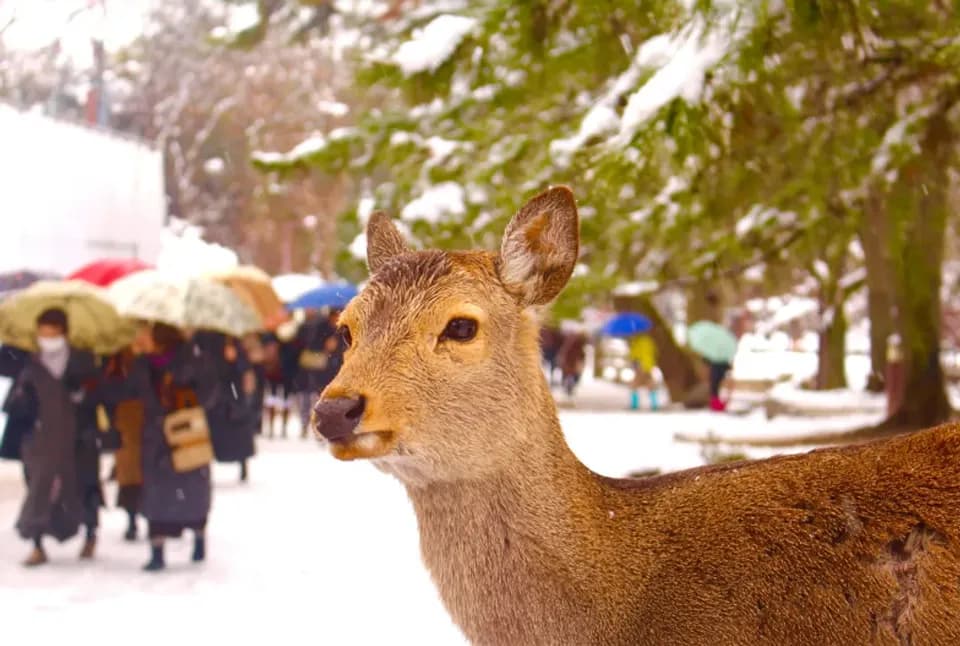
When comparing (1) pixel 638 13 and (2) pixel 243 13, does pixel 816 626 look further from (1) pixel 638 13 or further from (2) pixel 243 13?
(2) pixel 243 13

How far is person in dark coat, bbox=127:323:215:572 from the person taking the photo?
8023 millimetres

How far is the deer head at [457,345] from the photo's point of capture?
242 cm

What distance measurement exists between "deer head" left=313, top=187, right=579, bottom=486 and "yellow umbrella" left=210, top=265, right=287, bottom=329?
10938mm

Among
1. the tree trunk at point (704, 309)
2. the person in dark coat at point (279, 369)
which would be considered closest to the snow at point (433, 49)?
the person in dark coat at point (279, 369)

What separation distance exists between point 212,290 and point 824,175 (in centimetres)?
506

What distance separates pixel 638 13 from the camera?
474 cm

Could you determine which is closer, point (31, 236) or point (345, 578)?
point (345, 578)

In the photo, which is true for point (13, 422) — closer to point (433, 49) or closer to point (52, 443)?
point (52, 443)

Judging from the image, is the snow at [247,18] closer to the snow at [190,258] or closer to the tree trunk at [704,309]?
the snow at [190,258]

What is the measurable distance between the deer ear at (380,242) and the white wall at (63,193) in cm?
543

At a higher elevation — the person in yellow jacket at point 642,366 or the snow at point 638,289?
the snow at point 638,289

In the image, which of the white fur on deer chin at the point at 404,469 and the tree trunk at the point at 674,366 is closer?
the white fur on deer chin at the point at 404,469

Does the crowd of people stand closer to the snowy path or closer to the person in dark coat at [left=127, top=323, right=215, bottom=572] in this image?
the person in dark coat at [left=127, top=323, right=215, bottom=572]

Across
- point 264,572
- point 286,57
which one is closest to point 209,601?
point 264,572
